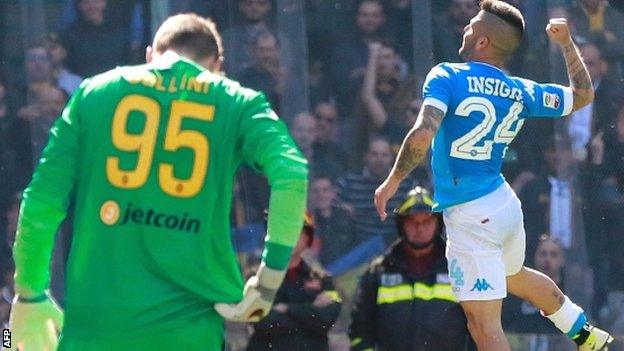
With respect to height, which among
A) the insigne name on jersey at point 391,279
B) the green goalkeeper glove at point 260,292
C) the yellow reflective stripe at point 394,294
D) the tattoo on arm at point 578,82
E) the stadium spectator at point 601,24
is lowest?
the yellow reflective stripe at point 394,294

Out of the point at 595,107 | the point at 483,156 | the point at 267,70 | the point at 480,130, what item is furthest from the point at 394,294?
the point at 595,107

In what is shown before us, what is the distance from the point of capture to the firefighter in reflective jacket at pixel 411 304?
343 inches

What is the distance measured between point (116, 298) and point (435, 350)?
3.58 meters

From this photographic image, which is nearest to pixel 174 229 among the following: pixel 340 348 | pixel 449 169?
pixel 449 169

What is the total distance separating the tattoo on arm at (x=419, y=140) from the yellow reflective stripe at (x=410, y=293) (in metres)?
1.69

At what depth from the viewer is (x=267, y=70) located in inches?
413

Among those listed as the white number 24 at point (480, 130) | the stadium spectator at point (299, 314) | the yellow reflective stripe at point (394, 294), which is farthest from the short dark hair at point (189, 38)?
the yellow reflective stripe at point (394, 294)

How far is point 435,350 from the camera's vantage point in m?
8.70

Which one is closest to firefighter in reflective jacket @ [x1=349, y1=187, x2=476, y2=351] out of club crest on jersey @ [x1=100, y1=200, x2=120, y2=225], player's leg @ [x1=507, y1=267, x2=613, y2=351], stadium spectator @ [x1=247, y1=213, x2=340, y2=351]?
stadium spectator @ [x1=247, y1=213, x2=340, y2=351]

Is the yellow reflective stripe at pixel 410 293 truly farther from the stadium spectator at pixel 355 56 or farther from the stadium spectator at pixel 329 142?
the stadium spectator at pixel 355 56

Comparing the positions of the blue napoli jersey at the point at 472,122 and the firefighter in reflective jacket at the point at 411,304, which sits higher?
the blue napoli jersey at the point at 472,122

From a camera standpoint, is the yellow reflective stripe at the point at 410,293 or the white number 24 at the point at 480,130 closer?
the white number 24 at the point at 480,130

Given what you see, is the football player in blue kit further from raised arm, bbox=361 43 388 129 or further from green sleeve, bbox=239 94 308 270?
raised arm, bbox=361 43 388 129

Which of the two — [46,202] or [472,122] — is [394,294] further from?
[46,202]
